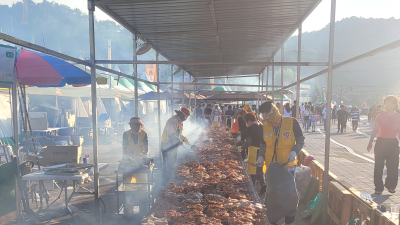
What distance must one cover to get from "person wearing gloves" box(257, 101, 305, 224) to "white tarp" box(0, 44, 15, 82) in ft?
14.2

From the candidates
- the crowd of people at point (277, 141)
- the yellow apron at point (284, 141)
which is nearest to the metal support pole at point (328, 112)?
the crowd of people at point (277, 141)

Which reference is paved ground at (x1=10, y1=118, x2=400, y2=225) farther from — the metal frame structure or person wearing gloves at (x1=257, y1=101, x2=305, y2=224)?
person wearing gloves at (x1=257, y1=101, x2=305, y2=224)

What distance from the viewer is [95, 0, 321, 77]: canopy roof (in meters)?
4.46

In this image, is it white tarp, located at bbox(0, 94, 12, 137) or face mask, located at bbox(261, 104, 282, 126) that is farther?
white tarp, located at bbox(0, 94, 12, 137)

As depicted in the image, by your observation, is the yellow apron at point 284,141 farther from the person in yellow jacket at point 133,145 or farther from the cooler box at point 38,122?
the cooler box at point 38,122

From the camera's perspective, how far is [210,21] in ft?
17.5

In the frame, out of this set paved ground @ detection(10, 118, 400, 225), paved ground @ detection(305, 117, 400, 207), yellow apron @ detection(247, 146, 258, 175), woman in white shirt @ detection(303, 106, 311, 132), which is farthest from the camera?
woman in white shirt @ detection(303, 106, 311, 132)

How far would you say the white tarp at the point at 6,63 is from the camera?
14.7ft

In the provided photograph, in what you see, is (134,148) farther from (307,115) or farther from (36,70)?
(307,115)

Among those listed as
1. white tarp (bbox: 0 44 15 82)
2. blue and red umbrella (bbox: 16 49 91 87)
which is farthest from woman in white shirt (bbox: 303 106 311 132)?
white tarp (bbox: 0 44 15 82)

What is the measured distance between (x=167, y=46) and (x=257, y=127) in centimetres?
350

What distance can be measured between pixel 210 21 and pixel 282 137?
2.81 metres

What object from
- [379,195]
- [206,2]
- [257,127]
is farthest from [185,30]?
[379,195]

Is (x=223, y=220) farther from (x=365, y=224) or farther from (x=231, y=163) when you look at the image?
(x=231, y=163)
